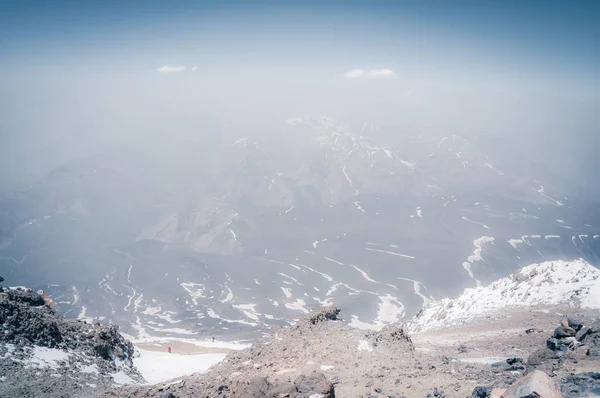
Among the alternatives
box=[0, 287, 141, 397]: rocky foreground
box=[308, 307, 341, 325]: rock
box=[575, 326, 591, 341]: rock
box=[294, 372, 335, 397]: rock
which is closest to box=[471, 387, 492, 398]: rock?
box=[294, 372, 335, 397]: rock

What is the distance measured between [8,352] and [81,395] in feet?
15.2

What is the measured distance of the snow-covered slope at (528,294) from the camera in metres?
31.4

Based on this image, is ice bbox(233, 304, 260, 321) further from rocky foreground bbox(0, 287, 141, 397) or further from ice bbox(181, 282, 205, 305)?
rocky foreground bbox(0, 287, 141, 397)

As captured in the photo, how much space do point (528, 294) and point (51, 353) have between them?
38.6 metres

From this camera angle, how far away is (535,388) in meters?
8.77

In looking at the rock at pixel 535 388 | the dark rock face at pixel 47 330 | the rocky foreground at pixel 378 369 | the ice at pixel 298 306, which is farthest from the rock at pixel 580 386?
the ice at pixel 298 306

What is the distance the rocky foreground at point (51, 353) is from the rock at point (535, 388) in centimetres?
1743

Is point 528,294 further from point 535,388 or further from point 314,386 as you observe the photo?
point 314,386

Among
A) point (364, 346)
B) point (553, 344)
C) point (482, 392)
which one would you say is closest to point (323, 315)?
point (364, 346)

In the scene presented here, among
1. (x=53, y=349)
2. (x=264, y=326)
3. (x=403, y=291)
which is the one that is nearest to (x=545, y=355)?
(x=53, y=349)

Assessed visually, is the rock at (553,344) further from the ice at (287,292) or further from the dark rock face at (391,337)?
Answer: the ice at (287,292)

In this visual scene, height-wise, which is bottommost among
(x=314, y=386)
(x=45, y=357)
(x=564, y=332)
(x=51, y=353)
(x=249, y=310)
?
(x=249, y=310)

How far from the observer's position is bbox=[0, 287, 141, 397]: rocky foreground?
1666 cm

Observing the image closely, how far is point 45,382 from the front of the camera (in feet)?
55.2
